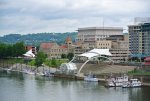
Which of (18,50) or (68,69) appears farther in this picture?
(18,50)

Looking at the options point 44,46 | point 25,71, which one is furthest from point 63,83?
point 44,46

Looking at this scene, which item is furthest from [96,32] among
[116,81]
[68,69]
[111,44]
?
[116,81]

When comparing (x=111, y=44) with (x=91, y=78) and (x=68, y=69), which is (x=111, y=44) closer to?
(x=68, y=69)

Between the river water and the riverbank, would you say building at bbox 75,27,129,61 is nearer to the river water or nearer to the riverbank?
the riverbank

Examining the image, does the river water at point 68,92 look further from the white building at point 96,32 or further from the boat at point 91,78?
the white building at point 96,32

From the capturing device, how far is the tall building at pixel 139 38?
77.2 metres

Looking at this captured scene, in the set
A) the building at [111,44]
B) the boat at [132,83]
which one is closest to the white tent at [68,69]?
the boat at [132,83]

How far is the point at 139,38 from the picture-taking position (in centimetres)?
7875

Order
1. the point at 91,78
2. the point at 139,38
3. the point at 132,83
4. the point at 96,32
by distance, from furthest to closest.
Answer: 1. the point at 96,32
2. the point at 139,38
3. the point at 91,78
4. the point at 132,83

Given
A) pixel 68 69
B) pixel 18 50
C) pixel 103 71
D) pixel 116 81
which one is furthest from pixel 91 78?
pixel 18 50

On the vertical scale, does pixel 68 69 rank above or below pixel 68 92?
above

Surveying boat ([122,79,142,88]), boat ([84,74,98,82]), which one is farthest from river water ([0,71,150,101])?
boat ([84,74,98,82])

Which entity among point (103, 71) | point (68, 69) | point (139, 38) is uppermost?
point (139, 38)

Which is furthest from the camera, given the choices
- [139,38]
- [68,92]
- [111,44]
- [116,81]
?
[111,44]
